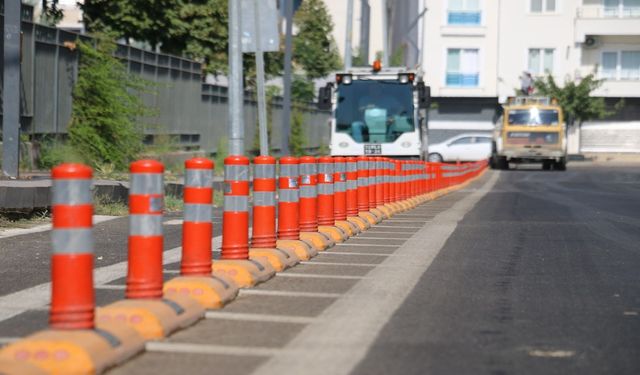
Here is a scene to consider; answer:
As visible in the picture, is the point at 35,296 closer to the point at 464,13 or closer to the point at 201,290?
the point at 201,290

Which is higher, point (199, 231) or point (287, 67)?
point (287, 67)

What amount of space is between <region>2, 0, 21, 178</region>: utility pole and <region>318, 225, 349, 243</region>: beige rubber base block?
592cm

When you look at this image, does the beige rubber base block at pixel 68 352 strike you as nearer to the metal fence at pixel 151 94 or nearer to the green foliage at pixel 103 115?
the metal fence at pixel 151 94

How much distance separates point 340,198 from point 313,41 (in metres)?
52.8

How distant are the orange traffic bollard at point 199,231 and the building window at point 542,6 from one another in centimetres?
6451

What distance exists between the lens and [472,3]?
72062 mm

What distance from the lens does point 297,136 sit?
4462 cm

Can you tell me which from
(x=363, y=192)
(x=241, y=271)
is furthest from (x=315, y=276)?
(x=363, y=192)

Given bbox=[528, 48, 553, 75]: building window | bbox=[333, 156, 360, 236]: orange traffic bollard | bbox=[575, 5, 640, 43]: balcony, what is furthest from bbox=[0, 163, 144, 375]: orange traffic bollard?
bbox=[528, 48, 553, 75]: building window

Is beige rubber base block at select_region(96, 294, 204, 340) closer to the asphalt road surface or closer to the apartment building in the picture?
the asphalt road surface

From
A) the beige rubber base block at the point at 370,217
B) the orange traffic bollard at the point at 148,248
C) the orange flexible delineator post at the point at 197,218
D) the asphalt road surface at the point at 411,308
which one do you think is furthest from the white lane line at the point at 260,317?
the beige rubber base block at the point at 370,217

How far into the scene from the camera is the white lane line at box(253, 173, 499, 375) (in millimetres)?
6238

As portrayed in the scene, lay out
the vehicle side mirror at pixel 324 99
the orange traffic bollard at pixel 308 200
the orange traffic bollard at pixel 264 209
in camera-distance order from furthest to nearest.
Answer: the vehicle side mirror at pixel 324 99, the orange traffic bollard at pixel 308 200, the orange traffic bollard at pixel 264 209

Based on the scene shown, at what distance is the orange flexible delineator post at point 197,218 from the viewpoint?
8.43m
